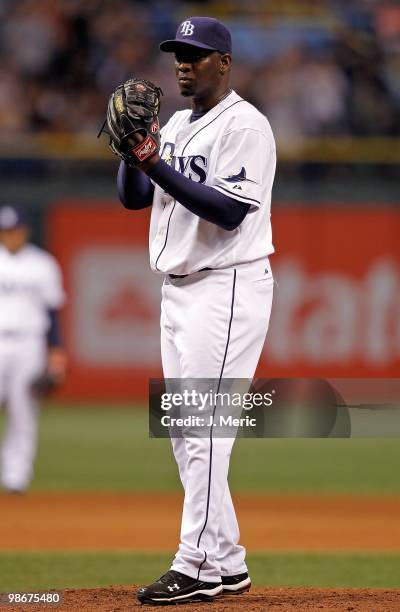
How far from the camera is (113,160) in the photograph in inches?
590

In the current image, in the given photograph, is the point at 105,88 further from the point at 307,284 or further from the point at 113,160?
the point at 307,284

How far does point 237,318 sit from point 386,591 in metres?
1.31

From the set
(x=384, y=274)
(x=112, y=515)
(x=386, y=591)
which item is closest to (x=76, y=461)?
(x=112, y=515)

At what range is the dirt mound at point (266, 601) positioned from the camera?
4.32 meters

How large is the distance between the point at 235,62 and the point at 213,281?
37.5 feet

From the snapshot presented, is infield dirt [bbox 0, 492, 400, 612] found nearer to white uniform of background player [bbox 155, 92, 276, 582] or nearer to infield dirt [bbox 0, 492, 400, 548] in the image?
infield dirt [bbox 0, 492, 400, 548]

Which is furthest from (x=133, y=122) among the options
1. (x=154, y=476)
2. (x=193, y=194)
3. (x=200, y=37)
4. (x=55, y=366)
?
(x=154, y=476)

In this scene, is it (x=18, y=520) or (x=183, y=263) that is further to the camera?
(x=18, y=520)

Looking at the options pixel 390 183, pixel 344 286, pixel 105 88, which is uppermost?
pixel 105 88

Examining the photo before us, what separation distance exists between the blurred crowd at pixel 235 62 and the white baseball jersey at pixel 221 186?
10.5m

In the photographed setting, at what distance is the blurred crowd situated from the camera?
49.8ft

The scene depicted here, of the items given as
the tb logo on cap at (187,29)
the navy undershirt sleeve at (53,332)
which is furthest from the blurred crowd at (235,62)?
the tb logo on cap at (187,29)

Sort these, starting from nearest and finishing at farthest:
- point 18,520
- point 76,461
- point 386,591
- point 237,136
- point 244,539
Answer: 1. point 237,136
2. point 386,591
3. point 244,539
4. point 18,520
5. point 76,461

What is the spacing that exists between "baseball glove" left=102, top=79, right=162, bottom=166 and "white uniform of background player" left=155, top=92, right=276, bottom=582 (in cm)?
25
